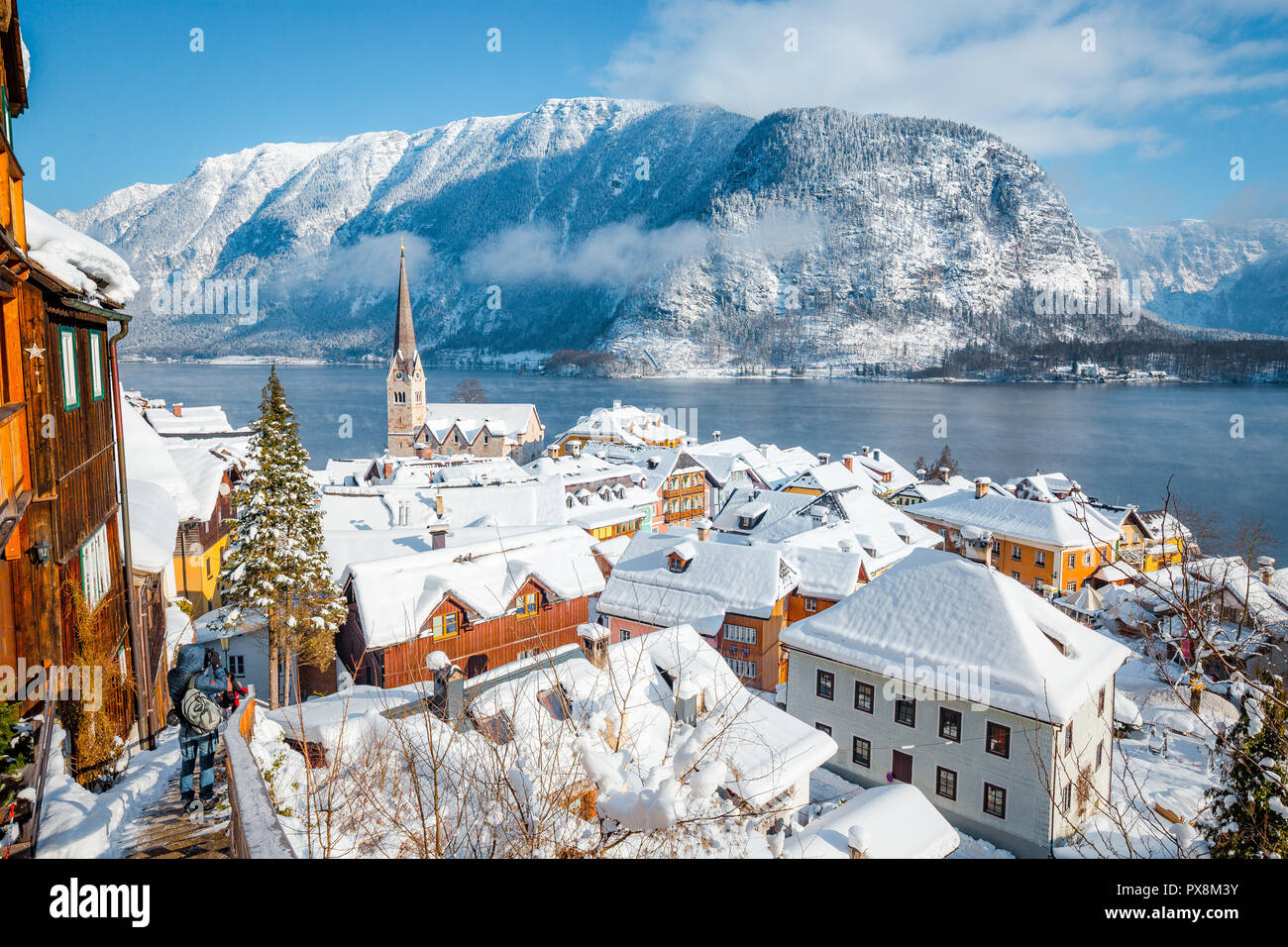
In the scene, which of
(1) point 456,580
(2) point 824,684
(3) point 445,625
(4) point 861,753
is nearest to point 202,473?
(1) point 456,580

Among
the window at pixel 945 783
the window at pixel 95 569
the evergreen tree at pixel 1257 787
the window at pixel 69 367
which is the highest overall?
the window at pixel 69 367

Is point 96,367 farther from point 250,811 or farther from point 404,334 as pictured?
point 404,334

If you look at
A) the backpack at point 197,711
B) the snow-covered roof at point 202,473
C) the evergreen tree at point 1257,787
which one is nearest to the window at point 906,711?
the evergreen tree at point 1257,787

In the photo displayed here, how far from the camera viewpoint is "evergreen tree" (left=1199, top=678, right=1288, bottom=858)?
723cm

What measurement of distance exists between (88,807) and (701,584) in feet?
81.5

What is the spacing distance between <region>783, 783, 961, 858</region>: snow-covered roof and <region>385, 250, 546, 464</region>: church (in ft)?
270

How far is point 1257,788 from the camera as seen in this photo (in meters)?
9.66

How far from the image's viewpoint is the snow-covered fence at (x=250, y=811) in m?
4.60

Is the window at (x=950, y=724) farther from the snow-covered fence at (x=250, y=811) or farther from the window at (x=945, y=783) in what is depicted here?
the snow-covered fence at (x=250, y=811)

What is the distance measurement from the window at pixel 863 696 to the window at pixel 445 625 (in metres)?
13.1

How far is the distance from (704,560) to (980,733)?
13641 millimetres

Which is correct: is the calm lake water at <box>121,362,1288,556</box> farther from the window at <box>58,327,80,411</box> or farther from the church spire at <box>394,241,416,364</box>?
the window at <box>58,327,80,411</box>

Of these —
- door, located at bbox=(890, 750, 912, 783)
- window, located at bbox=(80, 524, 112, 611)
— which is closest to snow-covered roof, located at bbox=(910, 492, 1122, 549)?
door, located at bbox=(890, 750, 912, 783)
